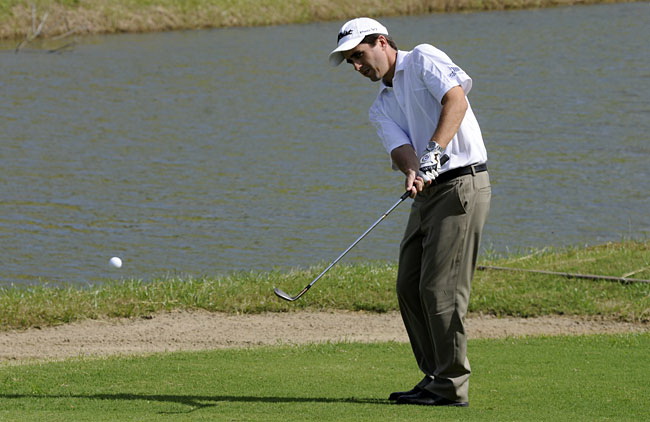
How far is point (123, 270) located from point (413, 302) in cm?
852

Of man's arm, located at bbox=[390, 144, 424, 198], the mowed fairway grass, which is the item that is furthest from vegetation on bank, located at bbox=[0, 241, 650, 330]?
man's arm, located at bbox=[390, 144, 424, 198]

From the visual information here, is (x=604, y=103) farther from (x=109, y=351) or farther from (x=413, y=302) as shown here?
(x=413, y=302)

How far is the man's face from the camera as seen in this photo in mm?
5324

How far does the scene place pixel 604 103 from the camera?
26.7 metres

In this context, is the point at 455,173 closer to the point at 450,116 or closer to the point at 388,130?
the point at 450,116

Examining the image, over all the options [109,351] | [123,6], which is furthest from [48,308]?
[123,6]

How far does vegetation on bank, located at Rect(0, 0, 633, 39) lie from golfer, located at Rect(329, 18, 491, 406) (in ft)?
129

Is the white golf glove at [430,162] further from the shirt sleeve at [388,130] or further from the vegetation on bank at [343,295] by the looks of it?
the vegetation on bank at [343,295]

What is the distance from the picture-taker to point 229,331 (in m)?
9.42

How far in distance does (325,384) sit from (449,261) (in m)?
1.29

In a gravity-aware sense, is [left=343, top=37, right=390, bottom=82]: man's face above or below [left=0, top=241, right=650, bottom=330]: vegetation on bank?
above

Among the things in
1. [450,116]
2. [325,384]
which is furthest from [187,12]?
[450,116]

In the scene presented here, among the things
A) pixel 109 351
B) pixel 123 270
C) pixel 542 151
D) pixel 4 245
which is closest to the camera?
pixel 109 351

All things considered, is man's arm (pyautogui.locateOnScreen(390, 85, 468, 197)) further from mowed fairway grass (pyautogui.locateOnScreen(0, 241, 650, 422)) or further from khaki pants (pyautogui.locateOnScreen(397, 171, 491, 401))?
mowed fairway grass (pyautogui.locateOnScreen(0, 241, 650, 422))
